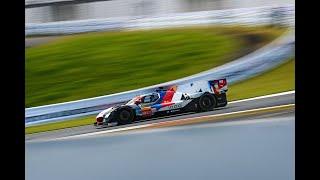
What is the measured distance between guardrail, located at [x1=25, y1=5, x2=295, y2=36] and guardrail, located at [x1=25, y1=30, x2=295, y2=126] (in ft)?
0.31

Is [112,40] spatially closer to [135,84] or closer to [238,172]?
[135,84]

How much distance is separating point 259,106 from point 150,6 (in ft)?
2.08

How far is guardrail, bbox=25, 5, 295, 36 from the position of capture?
7.69ft

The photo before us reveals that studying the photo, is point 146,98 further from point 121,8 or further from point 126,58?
point 121,8

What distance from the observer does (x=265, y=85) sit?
7.66 feet

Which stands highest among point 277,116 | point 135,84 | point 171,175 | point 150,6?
point 150,6

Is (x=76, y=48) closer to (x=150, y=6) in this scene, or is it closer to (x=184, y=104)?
(x=150, y=6)

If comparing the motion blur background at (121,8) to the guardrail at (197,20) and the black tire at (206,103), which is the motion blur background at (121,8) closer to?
the guardrail at (197,20)

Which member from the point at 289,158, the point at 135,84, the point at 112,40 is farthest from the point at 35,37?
the point at 289,158

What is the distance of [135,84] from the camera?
2342 mm

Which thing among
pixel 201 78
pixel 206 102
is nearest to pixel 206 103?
pixel 206 102

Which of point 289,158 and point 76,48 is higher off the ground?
point 76,48

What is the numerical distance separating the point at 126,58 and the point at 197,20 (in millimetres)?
353
